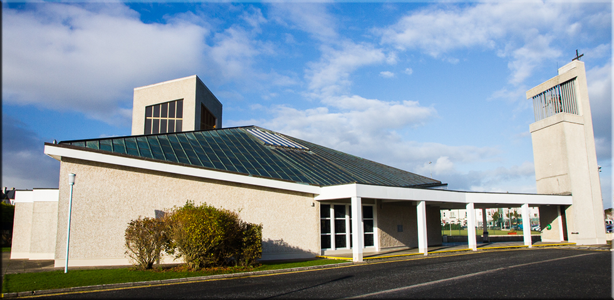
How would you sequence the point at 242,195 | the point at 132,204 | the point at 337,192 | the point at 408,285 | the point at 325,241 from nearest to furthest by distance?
the point at 408,285 → the point at 132,204 → the point at 242,195 → the point at 337,192 → the point at 325,241

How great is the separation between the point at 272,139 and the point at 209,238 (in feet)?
42.4

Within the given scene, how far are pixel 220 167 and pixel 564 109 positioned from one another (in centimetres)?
2781

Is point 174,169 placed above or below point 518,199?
above

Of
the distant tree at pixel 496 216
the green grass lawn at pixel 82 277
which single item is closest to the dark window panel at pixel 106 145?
the green grass lawn at pixel 82 277

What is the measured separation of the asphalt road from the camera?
29.7 feet

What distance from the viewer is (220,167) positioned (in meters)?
16.9

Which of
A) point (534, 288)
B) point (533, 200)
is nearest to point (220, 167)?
point (534, 288)

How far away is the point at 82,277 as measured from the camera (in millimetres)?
11180

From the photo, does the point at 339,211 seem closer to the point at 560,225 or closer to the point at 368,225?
the point at 368,225

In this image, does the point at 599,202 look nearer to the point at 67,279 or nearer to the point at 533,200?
the point at 533,200

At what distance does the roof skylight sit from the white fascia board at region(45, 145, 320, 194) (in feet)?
19.7

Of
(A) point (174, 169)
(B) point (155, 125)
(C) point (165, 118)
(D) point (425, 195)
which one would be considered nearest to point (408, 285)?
(A) point (174, 169)

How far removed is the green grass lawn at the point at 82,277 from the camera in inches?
392

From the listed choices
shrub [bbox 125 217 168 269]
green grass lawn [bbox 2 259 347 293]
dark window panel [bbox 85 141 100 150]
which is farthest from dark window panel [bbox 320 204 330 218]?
dark window panel [bbox 85 141 100 150]
